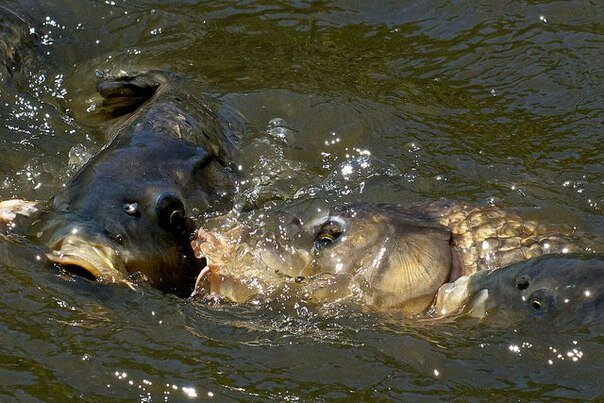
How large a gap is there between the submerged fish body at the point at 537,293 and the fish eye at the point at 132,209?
133cm

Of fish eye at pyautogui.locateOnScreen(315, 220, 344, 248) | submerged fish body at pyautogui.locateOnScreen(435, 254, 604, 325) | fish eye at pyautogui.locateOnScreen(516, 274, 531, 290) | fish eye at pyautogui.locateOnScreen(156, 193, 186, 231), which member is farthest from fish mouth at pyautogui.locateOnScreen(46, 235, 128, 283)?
fish eye at pyautogui.locateOnScreen(516, 274, 531, 290)

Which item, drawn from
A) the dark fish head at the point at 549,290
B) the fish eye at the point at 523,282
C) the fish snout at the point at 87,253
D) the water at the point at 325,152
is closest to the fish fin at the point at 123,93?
the water at the point at 325,152

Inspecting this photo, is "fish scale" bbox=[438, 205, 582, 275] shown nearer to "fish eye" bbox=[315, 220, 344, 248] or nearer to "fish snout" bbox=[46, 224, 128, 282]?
"fish eye" bbox=[315, 220, 344, 248]

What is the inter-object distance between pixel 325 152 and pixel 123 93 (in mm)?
1217

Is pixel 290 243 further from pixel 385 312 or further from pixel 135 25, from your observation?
pixel 135 25

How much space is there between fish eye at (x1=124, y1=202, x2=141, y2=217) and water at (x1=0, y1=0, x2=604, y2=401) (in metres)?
0.52

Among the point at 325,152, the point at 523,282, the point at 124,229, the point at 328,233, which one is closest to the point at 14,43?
the point at 325,152

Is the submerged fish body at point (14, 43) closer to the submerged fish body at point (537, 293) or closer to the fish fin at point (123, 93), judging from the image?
the fish fin at point (123, 93)

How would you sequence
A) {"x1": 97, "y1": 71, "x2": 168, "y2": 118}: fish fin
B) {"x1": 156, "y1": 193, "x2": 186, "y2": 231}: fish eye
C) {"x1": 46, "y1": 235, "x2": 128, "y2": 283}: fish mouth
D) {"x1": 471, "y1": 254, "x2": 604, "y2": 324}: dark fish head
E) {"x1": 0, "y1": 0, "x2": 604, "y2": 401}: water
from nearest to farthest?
{"x1": 0, "y1": 0, "x2": 604, "y2": 401}: water < {"x1": 471, "y1": 254, "x2": 604, "y2": 324}: dark fish head < {"x1": 46, "y1": 235, "x2": 128, "y2": 283}: fish mouth < {"x1": 156, "y1": 193, "x2": 186, "y2": 231}: fish eye < {"x1": 97, "y1": 71, "x2": 168, "y2": 118}: fish fin

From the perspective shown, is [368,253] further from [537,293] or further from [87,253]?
[87,253]

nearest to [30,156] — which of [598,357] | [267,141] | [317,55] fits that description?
[267,141]

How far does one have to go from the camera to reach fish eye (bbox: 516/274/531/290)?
397 centimetres

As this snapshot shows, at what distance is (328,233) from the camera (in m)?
4.54

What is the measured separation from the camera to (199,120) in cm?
582
